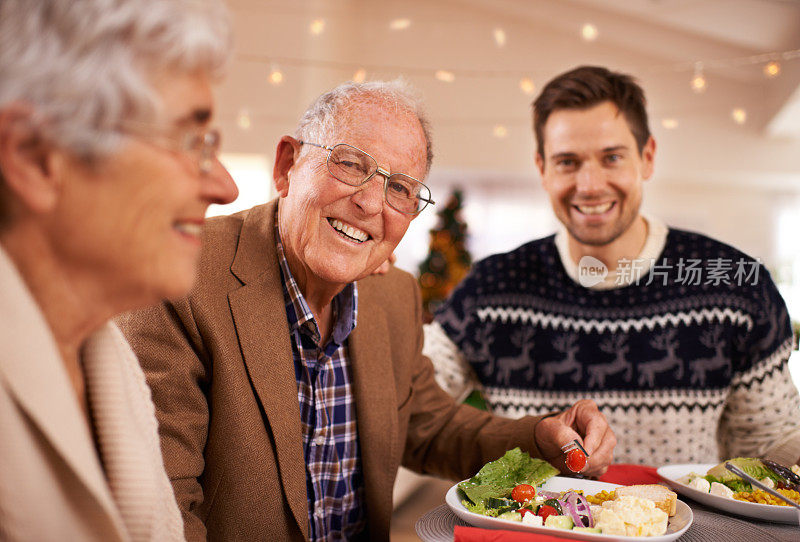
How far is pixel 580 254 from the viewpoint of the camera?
1891 millimetres

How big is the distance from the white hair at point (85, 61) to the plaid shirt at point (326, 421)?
28.1 inches

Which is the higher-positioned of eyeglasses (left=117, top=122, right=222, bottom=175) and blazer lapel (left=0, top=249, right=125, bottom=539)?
eyeglasses (left=117, top=122, right=222, bottom=175)

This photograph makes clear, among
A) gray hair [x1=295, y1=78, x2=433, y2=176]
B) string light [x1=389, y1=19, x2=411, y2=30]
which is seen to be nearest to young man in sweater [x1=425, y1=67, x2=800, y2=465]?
gray hair [x1=295, y1=78, x2=433, y2=176]

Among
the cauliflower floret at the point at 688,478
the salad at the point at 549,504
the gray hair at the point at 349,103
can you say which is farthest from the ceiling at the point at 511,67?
the salad at the point at 549,504

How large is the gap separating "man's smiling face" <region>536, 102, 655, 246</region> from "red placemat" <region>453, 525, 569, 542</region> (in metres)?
1.10

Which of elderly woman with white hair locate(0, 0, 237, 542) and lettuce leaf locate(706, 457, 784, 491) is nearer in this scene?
elderly woman with white hair locate(0, 0, 237, 542)

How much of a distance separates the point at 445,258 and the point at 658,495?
3850 millimetres

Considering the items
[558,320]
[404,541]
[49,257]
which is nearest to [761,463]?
[558,320]

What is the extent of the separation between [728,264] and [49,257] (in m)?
1.70

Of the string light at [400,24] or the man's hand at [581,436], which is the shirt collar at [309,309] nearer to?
the man's hand at [581,436]

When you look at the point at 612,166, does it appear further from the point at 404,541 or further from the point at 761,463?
the point at 404,541

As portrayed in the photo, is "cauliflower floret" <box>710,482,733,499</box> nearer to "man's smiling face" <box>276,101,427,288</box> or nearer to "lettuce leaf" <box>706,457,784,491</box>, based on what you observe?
"lettuce leaf" <box>706,457,784,491</box>

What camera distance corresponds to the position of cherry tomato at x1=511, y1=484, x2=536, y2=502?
105cm

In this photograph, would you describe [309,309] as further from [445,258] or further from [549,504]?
[445,258]
